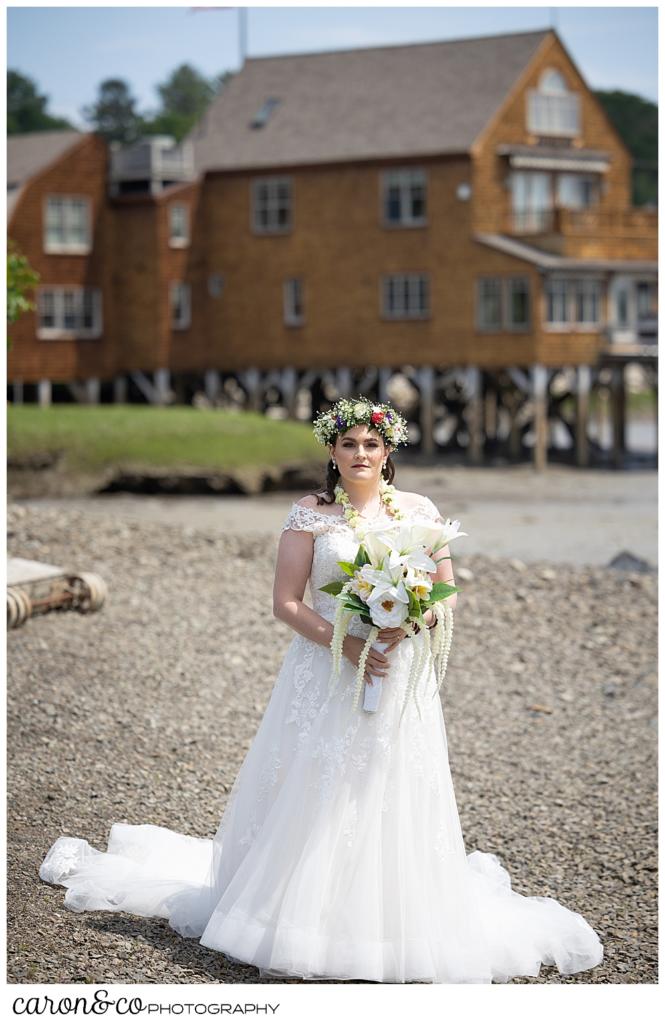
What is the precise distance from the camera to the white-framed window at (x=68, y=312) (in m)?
34.7

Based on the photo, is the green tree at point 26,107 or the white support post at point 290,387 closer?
the white support post at point 290,387

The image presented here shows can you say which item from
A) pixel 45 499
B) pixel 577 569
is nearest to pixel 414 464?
pixel 45 499

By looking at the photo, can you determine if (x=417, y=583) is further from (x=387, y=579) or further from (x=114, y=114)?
(x=114, y=114)

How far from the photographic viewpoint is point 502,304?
33.7m

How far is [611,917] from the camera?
7.02 meters

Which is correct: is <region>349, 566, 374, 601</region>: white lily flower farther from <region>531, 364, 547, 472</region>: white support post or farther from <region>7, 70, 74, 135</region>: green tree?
<region>7, 70, 74, 135</region>: green tree

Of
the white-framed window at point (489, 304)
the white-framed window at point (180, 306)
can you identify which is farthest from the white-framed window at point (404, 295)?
the white-framed window at point (180, 306)

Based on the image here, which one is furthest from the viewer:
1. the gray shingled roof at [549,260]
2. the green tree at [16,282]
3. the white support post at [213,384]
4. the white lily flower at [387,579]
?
the white support post at [213,384]

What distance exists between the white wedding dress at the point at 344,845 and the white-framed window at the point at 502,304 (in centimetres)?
2828

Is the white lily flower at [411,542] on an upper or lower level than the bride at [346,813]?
upper

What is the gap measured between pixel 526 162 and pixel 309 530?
3029cm

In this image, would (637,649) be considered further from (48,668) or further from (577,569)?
(48,668)

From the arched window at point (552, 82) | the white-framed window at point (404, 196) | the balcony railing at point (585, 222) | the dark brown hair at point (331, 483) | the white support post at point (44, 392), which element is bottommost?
the dark brown hair at point (331, 483)

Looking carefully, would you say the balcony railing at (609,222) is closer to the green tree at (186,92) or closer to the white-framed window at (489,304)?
the white-framed window at (489,304)
